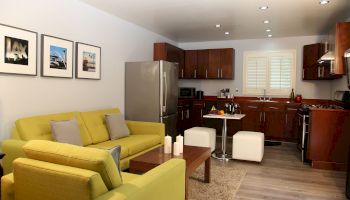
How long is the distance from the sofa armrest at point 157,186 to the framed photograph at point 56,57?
7.56 ft

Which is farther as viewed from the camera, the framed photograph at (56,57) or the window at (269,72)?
the window at (269,72)

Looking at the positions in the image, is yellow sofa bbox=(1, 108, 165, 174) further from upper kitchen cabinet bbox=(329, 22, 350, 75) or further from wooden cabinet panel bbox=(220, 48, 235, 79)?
wooden cabinet panel bbox=(220, 48, 235, 79)

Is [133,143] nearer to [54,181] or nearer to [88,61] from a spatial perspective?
[88,61]

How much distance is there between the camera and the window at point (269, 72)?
6.65 meters

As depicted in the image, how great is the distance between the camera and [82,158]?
157 cm

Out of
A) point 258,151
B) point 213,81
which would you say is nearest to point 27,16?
point 258,151

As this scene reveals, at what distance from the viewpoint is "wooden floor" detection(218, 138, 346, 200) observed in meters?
3.19

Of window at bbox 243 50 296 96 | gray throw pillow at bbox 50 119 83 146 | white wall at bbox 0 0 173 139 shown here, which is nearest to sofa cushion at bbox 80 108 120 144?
white wall at bbox 0 0 173 139

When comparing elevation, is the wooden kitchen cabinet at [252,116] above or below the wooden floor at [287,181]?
above

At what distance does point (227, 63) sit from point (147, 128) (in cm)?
330

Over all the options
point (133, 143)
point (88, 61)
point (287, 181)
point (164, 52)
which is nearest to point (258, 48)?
point (164, 52)

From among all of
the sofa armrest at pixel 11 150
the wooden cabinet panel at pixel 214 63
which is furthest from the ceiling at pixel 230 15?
the sofa armrest at pixel 11 150

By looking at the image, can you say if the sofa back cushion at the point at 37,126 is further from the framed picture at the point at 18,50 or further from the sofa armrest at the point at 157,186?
the sofa armrest at the point at 157,186

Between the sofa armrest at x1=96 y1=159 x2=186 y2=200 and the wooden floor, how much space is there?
127 cm
